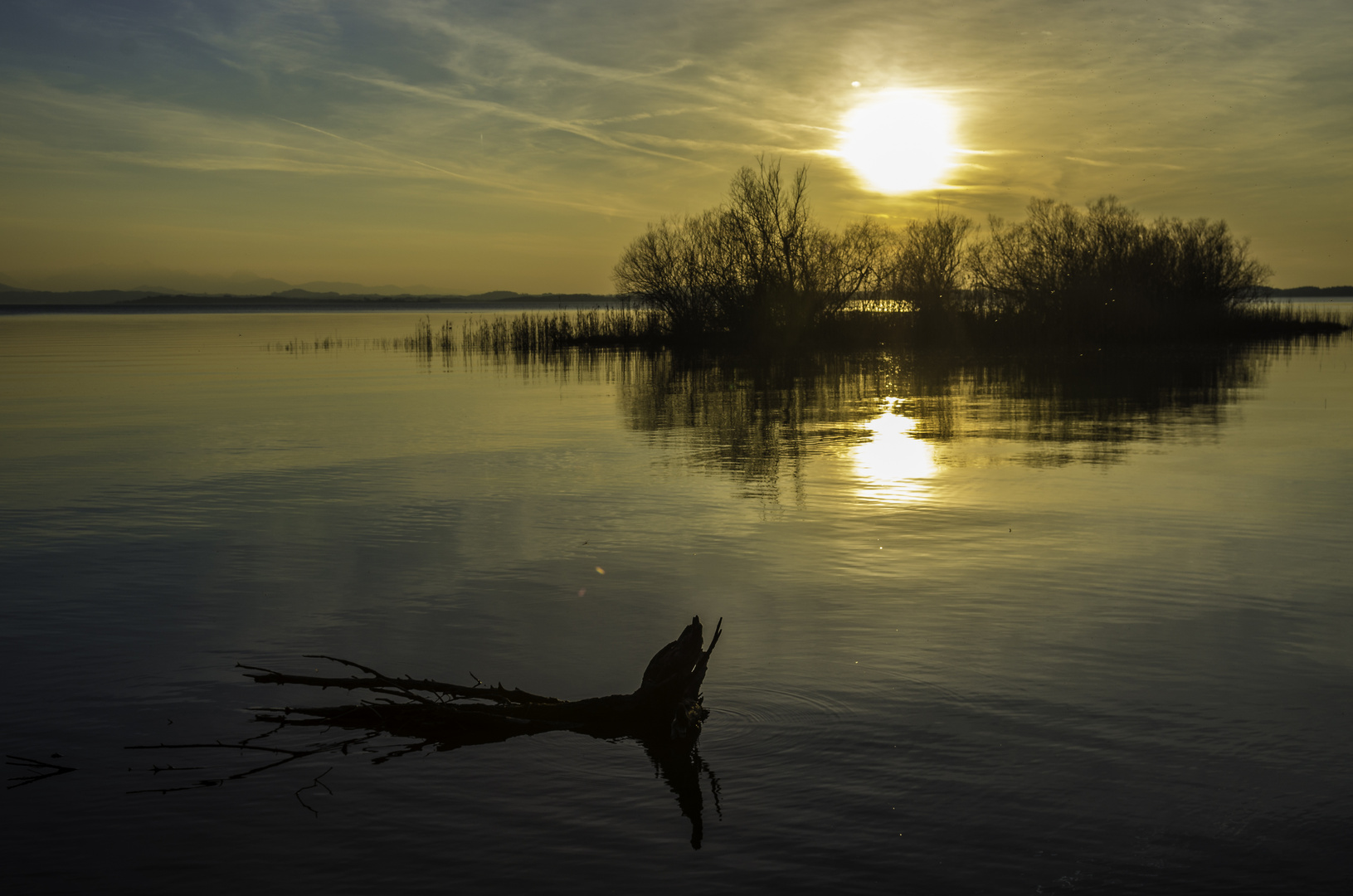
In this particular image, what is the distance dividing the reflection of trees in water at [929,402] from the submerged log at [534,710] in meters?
8.44

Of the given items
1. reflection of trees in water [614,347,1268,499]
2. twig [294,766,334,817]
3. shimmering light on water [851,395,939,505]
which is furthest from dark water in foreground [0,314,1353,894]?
reflection of trees in water [614,347,1268,499]

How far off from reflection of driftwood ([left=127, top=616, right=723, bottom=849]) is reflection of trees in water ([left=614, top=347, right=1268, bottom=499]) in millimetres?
8441

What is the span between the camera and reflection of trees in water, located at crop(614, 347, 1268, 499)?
19828 mm

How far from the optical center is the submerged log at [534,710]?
259 inches

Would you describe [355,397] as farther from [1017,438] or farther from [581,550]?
[581,550]

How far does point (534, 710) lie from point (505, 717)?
199mm

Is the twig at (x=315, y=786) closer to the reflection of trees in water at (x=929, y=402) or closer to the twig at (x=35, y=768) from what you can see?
the twig at (x=35, y=768)

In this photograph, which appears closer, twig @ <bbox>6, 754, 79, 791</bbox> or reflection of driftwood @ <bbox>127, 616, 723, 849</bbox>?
twig @ <bbox>6, 754, 79, 791</bbox>

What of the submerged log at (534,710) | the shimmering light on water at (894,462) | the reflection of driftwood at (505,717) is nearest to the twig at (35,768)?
the reflection of driftwood at (505,717)

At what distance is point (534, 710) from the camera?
6.74m

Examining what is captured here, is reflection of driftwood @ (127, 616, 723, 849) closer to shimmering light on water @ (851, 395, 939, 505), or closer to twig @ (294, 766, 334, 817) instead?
twig @ (294, 766, 334, 817)

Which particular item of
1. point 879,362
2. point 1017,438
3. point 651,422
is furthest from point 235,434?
point 879,362

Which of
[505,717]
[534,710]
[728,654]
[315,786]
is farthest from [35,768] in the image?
[728,654]

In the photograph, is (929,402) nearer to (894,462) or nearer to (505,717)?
(894,462)
